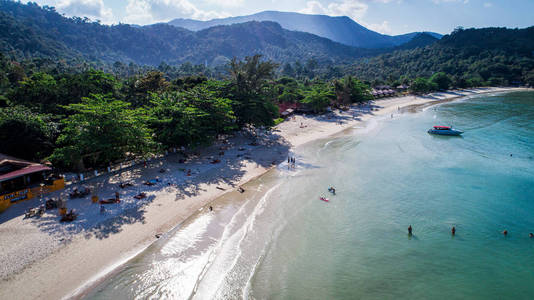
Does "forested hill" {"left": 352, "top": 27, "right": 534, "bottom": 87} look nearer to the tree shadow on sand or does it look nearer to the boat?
the boat

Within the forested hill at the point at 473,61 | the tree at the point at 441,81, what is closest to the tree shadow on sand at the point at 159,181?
the tree at the point at 441,81

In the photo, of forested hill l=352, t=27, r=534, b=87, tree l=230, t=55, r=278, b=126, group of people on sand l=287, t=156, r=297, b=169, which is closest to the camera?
group of people on sand l=287, t=156, r=297, b=169

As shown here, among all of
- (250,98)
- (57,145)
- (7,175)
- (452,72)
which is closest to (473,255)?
(250,98)

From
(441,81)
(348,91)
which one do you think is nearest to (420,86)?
(441,81)

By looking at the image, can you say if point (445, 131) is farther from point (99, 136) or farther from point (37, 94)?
point (37, 94)

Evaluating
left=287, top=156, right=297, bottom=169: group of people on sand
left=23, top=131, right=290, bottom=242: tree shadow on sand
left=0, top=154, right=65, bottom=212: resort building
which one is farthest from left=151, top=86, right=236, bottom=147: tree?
left=0, top=154, right=65, bottom=212: resort building

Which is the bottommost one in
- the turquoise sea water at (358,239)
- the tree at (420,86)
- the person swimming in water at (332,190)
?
the turquoise sea water at (358,239)

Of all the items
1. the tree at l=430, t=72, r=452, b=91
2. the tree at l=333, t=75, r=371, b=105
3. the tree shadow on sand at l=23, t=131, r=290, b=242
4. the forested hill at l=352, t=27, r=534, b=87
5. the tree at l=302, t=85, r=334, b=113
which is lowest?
the tree shadow on sand at l=23, t=131, r=290, b=242

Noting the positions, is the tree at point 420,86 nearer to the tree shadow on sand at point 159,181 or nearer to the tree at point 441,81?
the tree at point 441,81
